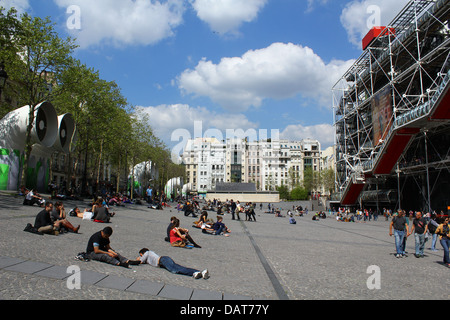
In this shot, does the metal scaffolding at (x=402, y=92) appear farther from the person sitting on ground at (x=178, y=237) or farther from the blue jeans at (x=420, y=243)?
the person sitting on ground at (x=178, y=237)

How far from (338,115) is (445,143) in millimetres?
24517

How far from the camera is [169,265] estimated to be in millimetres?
7332

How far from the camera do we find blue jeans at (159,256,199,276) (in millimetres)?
7082

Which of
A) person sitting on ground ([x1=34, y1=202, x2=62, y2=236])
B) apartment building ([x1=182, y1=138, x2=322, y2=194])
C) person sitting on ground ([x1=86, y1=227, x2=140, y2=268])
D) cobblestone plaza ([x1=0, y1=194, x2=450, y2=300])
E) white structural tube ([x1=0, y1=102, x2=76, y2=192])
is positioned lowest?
cobblestone plaza ([x1=0, y1=194, x2=450, y2=300])

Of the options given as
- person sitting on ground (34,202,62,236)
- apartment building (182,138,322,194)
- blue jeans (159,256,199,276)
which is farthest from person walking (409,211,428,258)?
apartment building (182,138,322,194)

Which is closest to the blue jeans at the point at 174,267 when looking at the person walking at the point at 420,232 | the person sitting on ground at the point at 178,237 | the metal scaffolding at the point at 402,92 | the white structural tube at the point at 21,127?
the person sitting on ground at the point at 178,237

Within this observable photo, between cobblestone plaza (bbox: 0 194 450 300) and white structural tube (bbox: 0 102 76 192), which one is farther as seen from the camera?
white structural tube (bbox: 0 102 76 192)

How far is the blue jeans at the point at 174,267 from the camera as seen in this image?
708 cm

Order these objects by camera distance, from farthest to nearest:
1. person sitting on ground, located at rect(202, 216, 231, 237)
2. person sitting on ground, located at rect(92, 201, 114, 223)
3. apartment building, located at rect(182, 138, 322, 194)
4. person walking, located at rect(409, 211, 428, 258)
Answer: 1. apartment building, located at rect(182, 138, 322, 194)
2. person sitting on ground, located at rect(202, 216, 231, 237)
3. person sitting on ground, located at rect(92, 201, 114, 223)
4. person walking, located at rect(409, 211, 428, 258)

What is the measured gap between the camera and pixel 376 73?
44.7 m

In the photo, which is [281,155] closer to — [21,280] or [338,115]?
[338,115]

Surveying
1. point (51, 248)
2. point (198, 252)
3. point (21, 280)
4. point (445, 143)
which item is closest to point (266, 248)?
point (198, 252)

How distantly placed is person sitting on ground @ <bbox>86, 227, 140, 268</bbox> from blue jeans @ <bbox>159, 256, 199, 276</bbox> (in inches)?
22.9

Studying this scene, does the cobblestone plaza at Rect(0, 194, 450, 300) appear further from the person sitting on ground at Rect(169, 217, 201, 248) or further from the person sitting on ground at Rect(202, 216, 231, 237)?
the person sitting on ground at Rect(202, 216, 231, 237)
